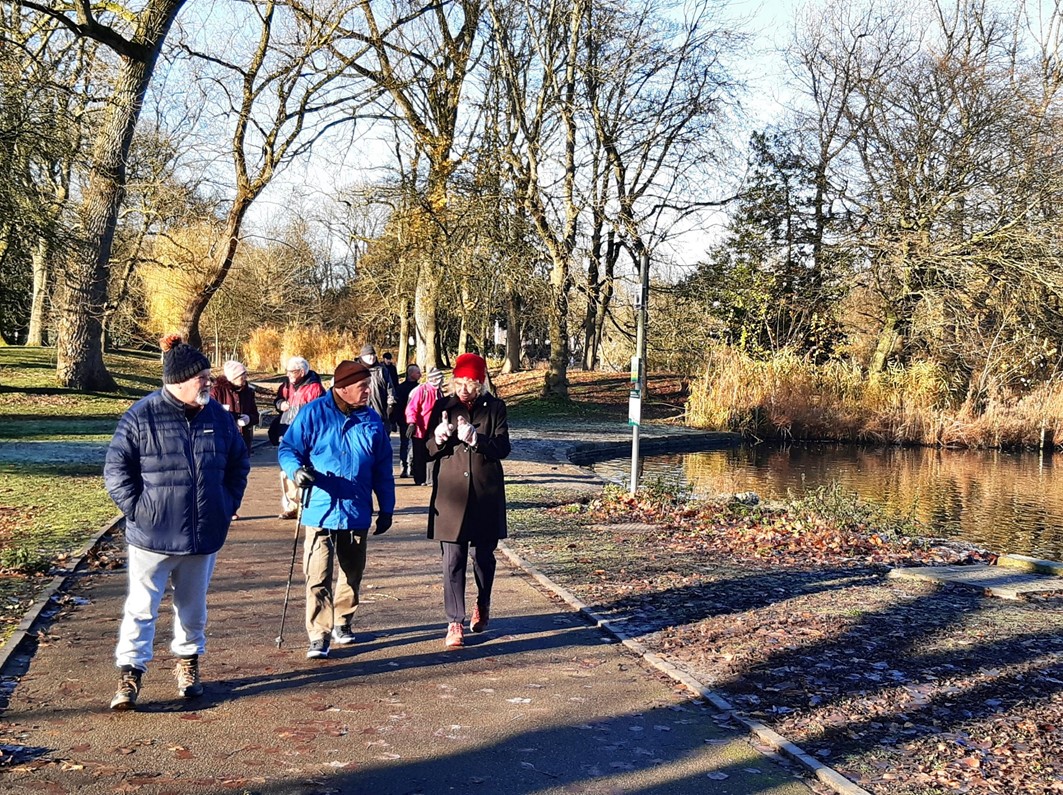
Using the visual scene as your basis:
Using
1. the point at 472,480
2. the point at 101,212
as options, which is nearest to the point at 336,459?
the point at 472,480

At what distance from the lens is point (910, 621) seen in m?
8.08

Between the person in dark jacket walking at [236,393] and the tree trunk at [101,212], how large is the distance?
938 cm

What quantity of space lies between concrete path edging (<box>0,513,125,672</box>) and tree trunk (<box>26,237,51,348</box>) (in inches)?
352

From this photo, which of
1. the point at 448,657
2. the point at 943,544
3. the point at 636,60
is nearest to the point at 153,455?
the point at 448,657

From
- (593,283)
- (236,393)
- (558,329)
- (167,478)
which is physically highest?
(593,283)

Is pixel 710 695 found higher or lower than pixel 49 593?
lower

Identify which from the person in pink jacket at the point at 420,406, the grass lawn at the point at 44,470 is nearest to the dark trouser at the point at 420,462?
the person in pink jacket at the point at 420,406

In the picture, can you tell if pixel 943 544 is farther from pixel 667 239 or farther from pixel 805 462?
pixel 667 239

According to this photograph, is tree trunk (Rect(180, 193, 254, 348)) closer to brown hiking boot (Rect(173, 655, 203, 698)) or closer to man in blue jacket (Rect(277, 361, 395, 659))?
man in blue jacket (Rect(277, 361, 395, 659))

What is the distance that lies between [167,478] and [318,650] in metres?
1.61

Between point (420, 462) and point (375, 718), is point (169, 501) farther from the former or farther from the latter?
point (420, 462)

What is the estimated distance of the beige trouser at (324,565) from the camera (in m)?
6.74

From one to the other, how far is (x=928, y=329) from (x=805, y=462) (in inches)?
388

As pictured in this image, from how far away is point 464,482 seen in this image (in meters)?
7.24
